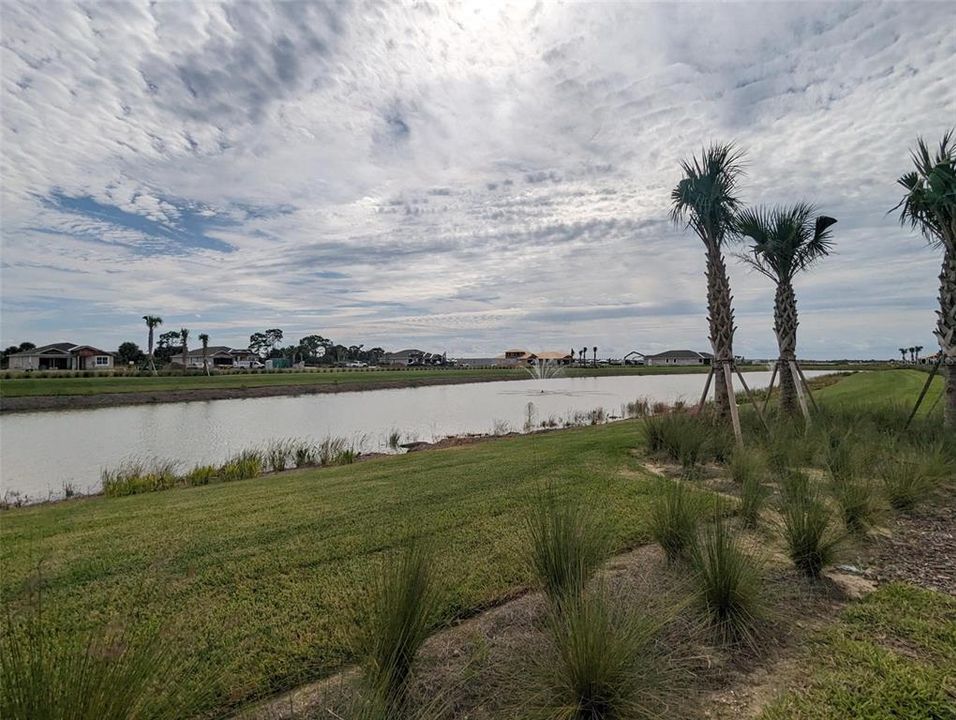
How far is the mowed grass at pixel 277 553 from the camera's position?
3.26 meters

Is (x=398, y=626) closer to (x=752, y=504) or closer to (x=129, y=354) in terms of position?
(x=752, y=504)

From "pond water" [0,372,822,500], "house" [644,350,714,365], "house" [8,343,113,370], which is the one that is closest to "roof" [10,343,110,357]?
"house" [8,343,113,370]

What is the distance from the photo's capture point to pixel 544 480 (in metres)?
7.54

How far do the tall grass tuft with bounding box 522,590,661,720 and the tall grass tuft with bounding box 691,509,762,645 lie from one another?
0.84 m

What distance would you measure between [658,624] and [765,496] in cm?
341

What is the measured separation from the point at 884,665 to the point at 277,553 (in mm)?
4436

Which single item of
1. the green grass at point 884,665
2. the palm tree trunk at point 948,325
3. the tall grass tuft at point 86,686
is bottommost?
the green grass at point 884,665

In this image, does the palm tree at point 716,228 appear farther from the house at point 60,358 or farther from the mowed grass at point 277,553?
the house at point 60,358

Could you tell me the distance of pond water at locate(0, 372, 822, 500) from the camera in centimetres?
1466

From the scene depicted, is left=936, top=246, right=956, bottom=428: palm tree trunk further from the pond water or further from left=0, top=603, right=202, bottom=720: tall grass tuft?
the pond water

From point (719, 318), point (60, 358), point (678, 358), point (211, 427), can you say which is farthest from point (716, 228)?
point (678, 358)

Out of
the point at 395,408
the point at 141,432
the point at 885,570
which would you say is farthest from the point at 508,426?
the point at 885,570

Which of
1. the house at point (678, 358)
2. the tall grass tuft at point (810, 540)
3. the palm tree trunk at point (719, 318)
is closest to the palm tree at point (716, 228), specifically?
the palm tree trunk at point (719, 318)

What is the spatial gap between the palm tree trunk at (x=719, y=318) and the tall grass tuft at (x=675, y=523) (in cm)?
644
